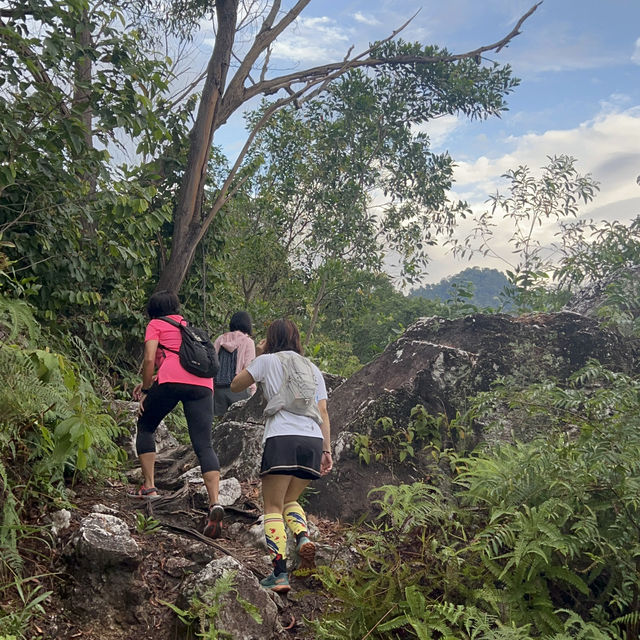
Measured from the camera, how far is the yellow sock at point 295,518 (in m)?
4.32

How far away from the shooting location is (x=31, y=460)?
14.5ft

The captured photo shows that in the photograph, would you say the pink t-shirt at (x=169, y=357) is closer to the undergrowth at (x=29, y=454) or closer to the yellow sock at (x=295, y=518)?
the undergrowth at (x=29, y=454)

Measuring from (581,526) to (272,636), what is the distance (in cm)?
181

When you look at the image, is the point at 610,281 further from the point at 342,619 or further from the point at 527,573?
the point at 342,619

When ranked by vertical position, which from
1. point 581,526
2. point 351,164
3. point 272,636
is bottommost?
point 272,636

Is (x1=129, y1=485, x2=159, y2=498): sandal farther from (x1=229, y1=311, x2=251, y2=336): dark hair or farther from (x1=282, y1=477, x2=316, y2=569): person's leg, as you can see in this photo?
(x1=229, y1=311, x2=251, y2=336): dark hair

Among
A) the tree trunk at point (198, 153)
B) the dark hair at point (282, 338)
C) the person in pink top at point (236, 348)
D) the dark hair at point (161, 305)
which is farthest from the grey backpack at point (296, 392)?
the tree trunk at point (198, 153)

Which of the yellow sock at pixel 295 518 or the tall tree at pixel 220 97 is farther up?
the tall tree at pixel 220 97

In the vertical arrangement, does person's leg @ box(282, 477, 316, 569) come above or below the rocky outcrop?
below

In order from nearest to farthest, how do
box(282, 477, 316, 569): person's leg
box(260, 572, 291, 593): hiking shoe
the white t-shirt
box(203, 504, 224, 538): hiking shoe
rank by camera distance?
box(260, 572, 291, 593): hiking shoe < box(282, 477, 316, 569): person's leg < the white t-shirt < box(203, 504, 224, 538): hiking shoe

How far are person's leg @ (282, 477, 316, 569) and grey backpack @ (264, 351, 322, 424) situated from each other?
1.56 ft

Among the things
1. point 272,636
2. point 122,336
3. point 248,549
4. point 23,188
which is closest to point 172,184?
point 122,336

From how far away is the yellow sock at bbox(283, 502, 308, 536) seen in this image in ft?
14.2

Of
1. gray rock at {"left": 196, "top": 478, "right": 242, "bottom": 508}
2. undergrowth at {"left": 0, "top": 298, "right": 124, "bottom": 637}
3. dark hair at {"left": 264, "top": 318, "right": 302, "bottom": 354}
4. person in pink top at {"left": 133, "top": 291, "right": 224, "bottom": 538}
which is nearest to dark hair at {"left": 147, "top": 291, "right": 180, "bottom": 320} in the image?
person in pink top at {"left": 133, "top": 291, "right": 224, "bottom": 538}
